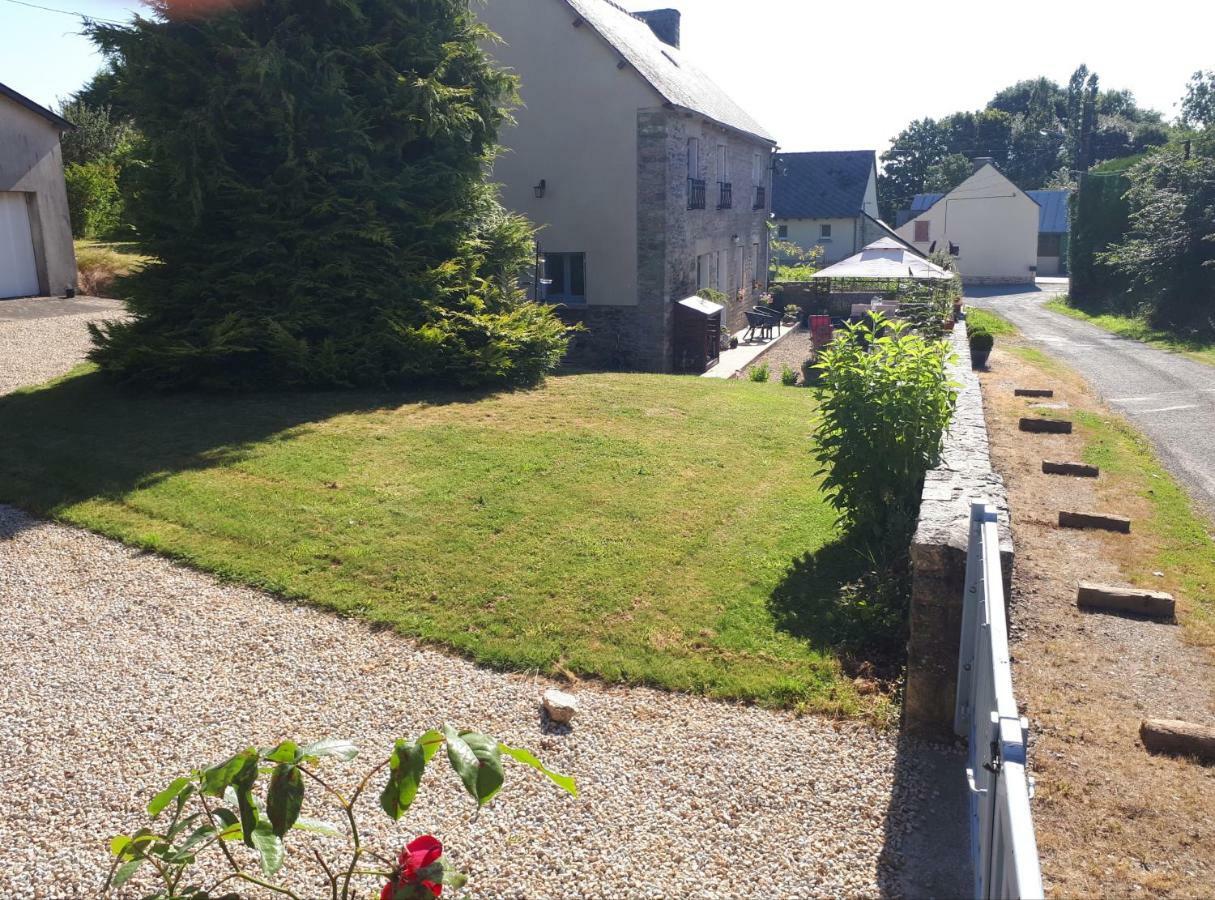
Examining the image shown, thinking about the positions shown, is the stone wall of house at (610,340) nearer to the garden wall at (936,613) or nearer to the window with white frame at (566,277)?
the window with white frame at (566,277)

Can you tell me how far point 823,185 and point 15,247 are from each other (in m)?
39.3

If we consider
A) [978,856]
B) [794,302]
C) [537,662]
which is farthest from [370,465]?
[794,302]

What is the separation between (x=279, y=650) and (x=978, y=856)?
4453 mm

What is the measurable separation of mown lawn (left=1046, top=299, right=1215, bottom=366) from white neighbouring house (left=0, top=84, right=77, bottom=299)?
88.5ft

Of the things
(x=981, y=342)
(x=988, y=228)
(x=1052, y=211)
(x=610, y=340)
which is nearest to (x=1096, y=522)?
(x=981, y=342)

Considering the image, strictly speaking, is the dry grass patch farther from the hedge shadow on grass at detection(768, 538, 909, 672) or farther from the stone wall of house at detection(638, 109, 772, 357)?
the stone wall of house at detection(638, 109, 772, 357)

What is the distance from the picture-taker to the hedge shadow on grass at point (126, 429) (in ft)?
31.3

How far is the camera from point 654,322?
71.2 ft

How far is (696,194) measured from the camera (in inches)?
938

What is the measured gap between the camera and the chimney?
31031mm

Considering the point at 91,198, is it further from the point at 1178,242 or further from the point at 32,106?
the point at 1178,242

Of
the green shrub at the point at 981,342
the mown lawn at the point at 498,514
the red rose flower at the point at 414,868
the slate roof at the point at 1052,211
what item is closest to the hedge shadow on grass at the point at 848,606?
the mown lawn at the point at 498,514

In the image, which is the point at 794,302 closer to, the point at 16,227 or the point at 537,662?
the point at 16,227

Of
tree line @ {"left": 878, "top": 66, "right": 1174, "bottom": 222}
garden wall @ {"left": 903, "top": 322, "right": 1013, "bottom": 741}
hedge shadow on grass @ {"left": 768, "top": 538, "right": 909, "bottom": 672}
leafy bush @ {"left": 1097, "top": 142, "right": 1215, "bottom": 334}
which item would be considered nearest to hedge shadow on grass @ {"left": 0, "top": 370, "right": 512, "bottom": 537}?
hedge shadow on grass @ {"left": 768, "top": 538, "right": 909, "bottom": 672}
